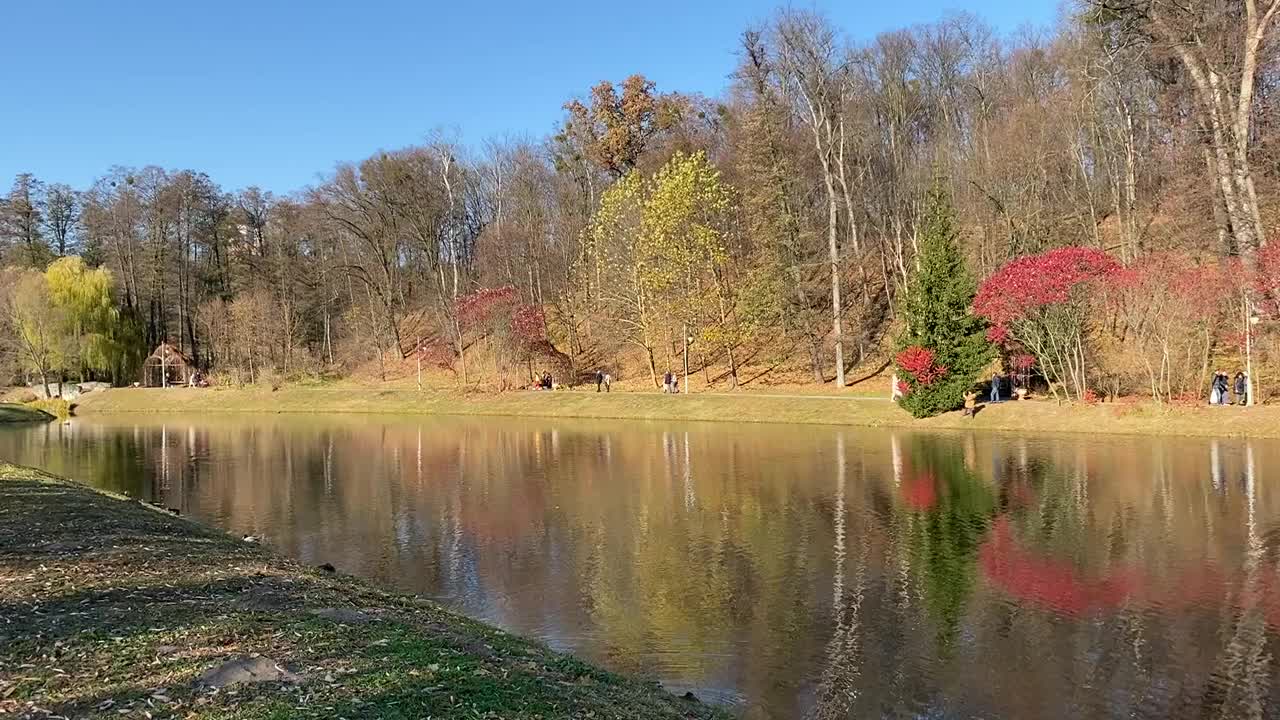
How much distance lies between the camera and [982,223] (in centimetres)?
4672

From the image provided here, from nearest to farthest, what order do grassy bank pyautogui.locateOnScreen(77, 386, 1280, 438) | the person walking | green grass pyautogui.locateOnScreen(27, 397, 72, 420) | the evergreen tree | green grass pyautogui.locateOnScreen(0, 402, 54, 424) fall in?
grassy bank pyautogui.locateOnScreen(77, 386, 1280, 438) < the person walking < the evergreen tree < green grass pyautogui.locateOnScreen(0, 402, 54, 424) < green grass pyautogui.locateOnScreen(27, 397, 72, 420)

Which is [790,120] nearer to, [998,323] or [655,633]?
[998,323]

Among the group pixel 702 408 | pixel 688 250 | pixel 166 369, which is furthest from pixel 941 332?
pixel 166 369

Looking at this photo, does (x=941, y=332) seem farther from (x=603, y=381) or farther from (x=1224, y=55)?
(x=603, y=381)

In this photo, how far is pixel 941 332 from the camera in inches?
1393

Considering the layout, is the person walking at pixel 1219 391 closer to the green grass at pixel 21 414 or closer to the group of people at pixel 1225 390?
the group of people at pixel 1225 390

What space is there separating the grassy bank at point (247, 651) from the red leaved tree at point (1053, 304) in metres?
28.4

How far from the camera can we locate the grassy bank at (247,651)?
5996 millimetres

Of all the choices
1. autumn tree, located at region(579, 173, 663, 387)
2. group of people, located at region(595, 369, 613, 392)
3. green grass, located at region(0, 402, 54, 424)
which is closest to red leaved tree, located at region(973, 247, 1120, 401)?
autumn tree, located at region(579, 173, 663, 387)

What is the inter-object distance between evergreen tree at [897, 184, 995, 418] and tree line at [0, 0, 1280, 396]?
1444 millimetres

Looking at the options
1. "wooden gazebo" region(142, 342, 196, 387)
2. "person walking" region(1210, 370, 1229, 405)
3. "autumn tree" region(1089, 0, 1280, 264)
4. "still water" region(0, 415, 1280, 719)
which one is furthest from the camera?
"wooden gazebo" region(142, 342, 196, 387)

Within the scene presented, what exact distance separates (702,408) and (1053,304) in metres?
16.4

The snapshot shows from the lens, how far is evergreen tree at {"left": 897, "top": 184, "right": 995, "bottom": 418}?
3484 centimetres

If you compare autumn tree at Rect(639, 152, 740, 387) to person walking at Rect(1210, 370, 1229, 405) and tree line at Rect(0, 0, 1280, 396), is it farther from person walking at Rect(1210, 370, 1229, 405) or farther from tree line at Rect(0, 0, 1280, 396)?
person walking at Rect(1210, 370, 1229, 405)
